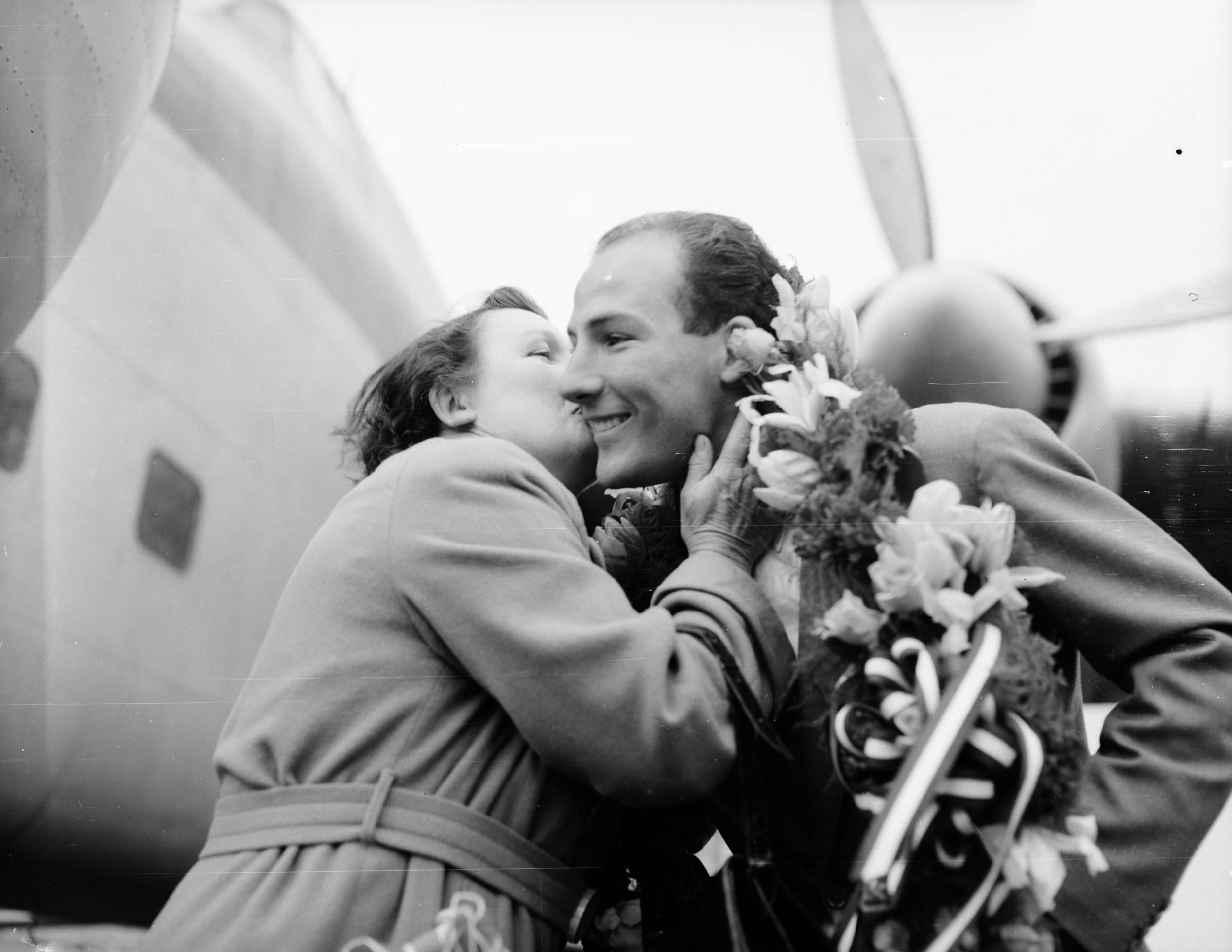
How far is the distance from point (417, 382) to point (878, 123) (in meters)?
1.09

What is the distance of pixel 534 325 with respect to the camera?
2.11m

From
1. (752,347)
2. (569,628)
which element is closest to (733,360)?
(752,347)

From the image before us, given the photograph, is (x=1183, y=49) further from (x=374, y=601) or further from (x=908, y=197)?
(x=374, y=601)

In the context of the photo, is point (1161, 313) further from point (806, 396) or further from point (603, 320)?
point (603, 320)

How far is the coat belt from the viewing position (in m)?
1.60

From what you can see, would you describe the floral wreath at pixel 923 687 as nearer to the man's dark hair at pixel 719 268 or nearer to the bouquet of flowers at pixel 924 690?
the bouquet of flowers at pixel 924 690

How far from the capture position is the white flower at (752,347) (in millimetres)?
1953

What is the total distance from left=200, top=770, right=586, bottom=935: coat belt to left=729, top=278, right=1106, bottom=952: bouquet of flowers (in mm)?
540

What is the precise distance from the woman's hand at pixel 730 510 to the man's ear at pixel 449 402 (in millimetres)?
508

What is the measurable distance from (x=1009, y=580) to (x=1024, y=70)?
3.60ft

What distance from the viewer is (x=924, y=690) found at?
4.89ft

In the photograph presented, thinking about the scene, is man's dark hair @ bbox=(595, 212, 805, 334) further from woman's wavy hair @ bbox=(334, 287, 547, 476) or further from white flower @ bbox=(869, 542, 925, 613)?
white flower @ bbox=(869, 542, 925, 613)

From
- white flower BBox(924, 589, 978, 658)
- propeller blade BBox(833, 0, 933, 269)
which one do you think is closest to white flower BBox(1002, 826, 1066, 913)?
white flower BBox(924, 589, 978, 658)

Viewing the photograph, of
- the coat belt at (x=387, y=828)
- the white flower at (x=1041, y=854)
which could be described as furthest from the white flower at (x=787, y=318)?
the coat belt at (x=387, y=828)
